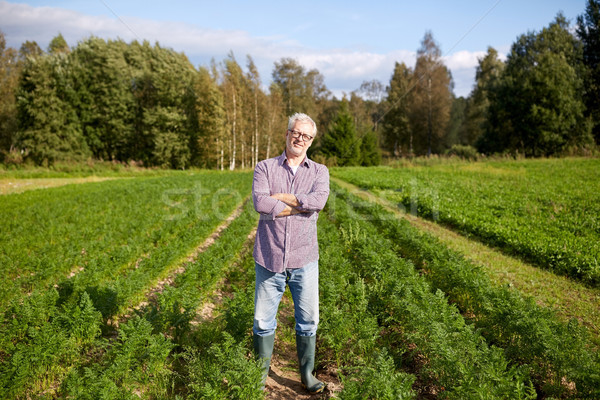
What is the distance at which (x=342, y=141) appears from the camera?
131 ft

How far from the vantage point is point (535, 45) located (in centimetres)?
3644

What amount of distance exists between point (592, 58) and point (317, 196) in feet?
139

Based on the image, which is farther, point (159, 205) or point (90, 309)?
point (159, 205)

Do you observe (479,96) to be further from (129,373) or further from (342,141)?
(129,373)

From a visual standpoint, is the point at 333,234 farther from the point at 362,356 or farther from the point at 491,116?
the point at 491,116

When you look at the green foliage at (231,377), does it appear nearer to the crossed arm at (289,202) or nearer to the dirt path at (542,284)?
the crossed arm at (289,202)

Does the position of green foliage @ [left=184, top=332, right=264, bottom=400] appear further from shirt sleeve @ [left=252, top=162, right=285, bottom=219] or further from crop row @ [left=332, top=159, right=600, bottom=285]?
crop row @ [left=332, top=159, right=600, bottom=285]

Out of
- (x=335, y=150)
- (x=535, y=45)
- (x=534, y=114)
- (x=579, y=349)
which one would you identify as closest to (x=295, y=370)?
(x=579, y=349)

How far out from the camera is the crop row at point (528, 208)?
7.11 m

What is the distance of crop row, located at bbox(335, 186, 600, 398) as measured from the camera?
10.3 ft

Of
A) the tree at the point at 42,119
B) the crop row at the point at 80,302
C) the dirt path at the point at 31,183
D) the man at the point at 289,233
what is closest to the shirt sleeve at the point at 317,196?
the man at the point at 289,233

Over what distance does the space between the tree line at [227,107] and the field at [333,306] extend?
79.9 feet

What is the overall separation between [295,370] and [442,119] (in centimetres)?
4435

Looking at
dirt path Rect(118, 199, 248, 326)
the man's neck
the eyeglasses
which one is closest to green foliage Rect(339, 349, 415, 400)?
the man's neck
